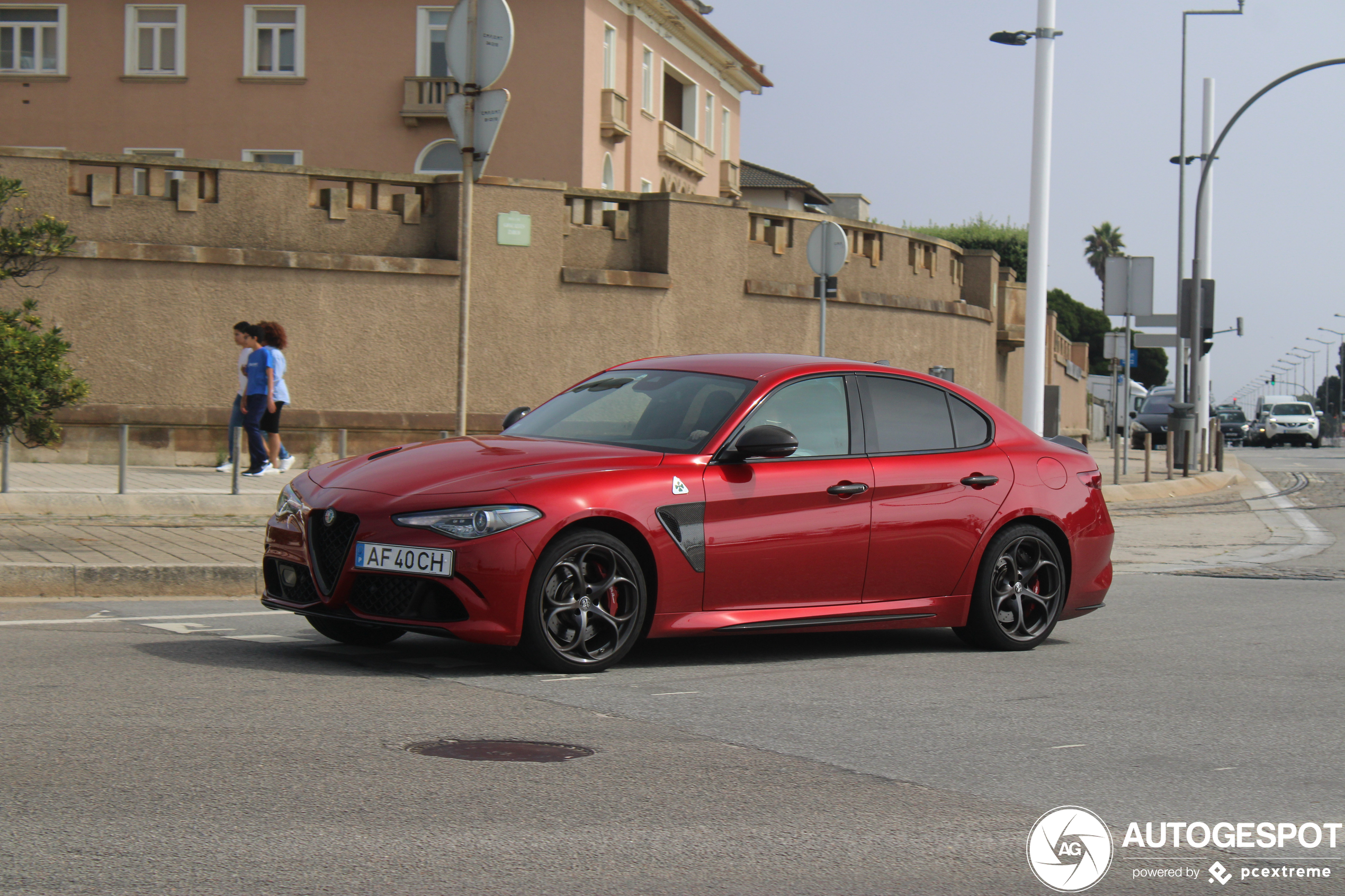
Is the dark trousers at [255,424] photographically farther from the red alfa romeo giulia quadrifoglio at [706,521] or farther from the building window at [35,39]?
the building window at [35,39]

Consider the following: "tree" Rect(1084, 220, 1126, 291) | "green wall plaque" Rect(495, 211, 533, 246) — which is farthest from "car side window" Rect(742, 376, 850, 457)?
"tree" Rect(1084, 220, 1126, 291)

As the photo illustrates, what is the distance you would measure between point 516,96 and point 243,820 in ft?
101

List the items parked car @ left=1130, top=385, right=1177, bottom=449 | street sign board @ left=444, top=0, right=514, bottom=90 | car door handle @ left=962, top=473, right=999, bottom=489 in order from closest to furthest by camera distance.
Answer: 1. car door handle @ left=962, top=473, right=999, bottom=489
2. street sign board @ left=444, top=0, right=514, bottom=90
3. parked car @ left=1130, top=385, right=1177, bottom=449

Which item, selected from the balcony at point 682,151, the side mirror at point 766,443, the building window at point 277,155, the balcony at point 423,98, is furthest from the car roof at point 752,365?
the balcony at point 682,151

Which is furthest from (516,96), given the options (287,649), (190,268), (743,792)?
(743,792)

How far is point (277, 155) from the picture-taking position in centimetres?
3350

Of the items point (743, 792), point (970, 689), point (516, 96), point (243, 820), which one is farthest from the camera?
point (516, 96)

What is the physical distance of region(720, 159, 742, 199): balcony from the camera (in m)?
45.2

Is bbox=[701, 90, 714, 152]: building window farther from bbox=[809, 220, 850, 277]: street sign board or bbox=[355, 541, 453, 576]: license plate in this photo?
bbox=[355, 541, 453, 576]: license plate

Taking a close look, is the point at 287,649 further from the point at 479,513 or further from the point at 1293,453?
the point at 1293,453

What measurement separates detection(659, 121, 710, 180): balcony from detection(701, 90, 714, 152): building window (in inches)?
10.7

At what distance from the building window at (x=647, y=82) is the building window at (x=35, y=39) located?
1321cm

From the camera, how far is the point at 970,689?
6.77 meters

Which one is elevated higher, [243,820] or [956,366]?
[956,366]
